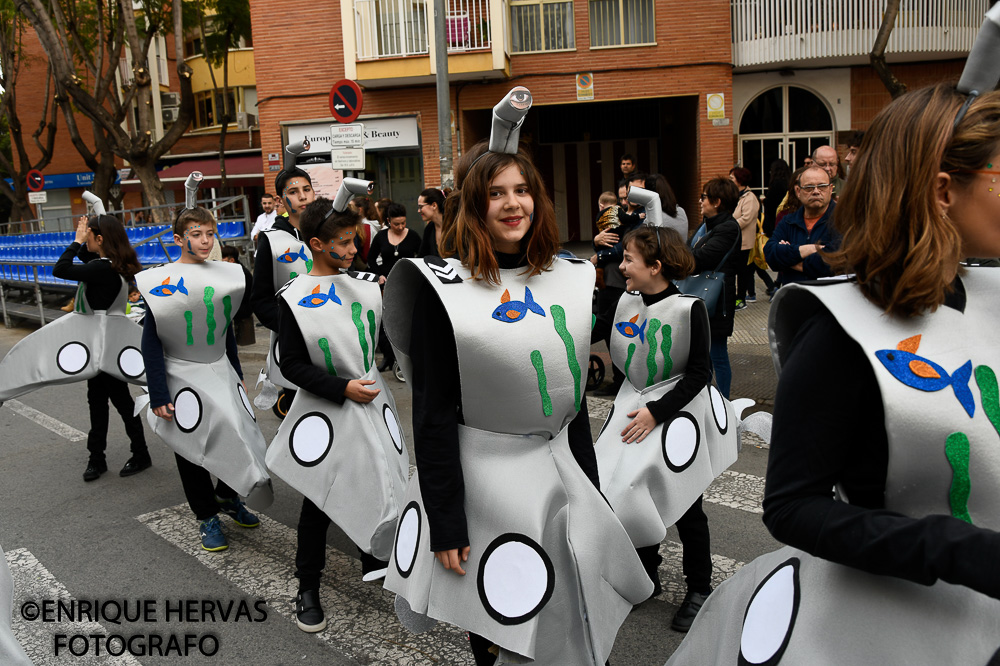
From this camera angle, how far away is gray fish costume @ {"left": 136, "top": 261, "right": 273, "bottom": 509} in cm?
429

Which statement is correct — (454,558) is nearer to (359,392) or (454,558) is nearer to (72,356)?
(359,392)

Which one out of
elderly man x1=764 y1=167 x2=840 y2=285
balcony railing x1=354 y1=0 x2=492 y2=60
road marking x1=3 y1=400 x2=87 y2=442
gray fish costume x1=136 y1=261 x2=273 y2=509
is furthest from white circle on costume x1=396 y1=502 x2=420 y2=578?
balcony railing x1=354 y1=0 x2=492 y2=60

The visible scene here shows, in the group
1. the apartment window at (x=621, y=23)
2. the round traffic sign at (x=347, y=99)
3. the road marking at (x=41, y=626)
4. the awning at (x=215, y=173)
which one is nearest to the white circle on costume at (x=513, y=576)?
the road marking at (x=41, y=626)

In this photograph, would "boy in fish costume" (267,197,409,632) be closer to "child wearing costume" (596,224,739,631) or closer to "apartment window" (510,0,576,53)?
"child wearing costume" (596,224,739,631)

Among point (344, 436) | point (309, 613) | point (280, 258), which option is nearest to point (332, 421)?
point (344, 436)

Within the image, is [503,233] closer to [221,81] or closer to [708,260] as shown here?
[708,260]

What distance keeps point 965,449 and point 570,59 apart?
16760mm

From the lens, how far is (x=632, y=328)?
12.2 ft

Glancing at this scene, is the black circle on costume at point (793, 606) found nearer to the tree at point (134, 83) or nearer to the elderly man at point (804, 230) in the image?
the elderly man at point (804, 230)

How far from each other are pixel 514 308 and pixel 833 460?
1.04 metres

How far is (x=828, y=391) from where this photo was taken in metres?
1.37

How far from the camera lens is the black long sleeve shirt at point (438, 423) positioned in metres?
A: 2.16

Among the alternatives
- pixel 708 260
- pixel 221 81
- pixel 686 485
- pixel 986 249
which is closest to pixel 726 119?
pixel 708 260

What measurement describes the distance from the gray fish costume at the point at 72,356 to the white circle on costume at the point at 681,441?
4.02 metres
